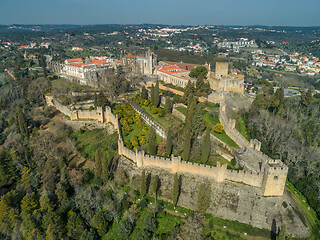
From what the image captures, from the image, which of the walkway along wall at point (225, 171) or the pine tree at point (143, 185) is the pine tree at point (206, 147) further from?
the pine tree at point (143, 185)

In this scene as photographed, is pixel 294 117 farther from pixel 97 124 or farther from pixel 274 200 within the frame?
pixel 97 124

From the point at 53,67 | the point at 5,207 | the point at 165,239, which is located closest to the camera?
the point at 165,239

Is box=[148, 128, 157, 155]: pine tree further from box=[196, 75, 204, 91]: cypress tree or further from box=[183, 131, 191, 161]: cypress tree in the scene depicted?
box=[196, 75, 204, 91]: cypress tree

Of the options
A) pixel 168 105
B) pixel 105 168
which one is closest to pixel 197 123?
pixel 168 105

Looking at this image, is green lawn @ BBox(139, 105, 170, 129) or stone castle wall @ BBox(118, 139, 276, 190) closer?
stone castle wall @ BBox(118, 139, 276, 190)

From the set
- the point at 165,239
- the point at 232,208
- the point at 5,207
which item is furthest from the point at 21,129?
the point at 232,208

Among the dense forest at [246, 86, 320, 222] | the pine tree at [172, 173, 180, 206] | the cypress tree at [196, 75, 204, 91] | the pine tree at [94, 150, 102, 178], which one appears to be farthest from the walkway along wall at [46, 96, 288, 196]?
the cypress tree at [196, 75, 204, 91]

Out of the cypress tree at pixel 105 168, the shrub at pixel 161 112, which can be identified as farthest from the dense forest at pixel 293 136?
the cypress tree at pixel 105 168

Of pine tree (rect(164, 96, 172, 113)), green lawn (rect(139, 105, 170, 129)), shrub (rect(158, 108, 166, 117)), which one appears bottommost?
green lawn (rect(139, 105, 170, 129))

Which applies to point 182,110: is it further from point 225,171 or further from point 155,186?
point 155,186
